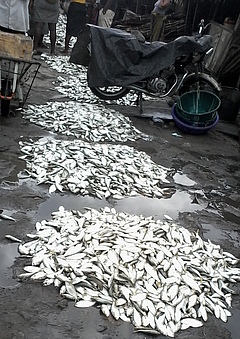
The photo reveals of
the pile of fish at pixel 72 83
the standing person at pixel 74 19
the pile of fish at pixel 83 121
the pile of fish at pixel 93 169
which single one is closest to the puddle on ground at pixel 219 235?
the pile of fish at pixel 93 169

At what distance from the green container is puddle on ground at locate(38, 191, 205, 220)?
292 centimetres

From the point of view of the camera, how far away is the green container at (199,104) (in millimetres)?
7516

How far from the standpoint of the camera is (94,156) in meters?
5.45

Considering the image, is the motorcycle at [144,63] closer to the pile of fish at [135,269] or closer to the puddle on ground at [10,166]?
the puddle on ground at [10,166]

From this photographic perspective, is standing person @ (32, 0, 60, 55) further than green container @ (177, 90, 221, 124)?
Yes

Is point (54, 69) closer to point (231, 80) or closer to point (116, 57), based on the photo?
point (116, 57)

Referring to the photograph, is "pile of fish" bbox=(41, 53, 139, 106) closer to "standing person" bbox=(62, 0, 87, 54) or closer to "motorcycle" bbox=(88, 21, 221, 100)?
"motorcycle" bbox=(88, 21, 221, 100)

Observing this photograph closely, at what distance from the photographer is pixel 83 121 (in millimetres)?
6824

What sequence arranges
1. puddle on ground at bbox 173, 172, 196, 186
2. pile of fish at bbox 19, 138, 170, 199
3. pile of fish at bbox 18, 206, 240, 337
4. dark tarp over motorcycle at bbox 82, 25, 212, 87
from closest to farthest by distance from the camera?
1. pile of fish at bbox 18, 206, 240, 337
2. pile of fish at bbox 19, 138, 170, 199
3. puddle on ground at bbox 173, 172, 196, 186
4. dark tarp over motorcycle at bbox 82, 25, 212, 87

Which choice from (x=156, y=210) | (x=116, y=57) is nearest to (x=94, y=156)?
(x=156, y=210)

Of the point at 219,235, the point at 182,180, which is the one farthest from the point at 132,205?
the point at 182,180

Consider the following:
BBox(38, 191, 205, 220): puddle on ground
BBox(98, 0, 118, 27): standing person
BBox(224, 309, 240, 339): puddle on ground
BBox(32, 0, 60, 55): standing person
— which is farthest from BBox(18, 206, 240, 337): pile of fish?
BBox(98, 0, 118, 27): standing person

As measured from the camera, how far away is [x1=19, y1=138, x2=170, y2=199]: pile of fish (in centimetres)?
480

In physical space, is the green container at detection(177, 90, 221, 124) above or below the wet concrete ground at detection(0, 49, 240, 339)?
above
